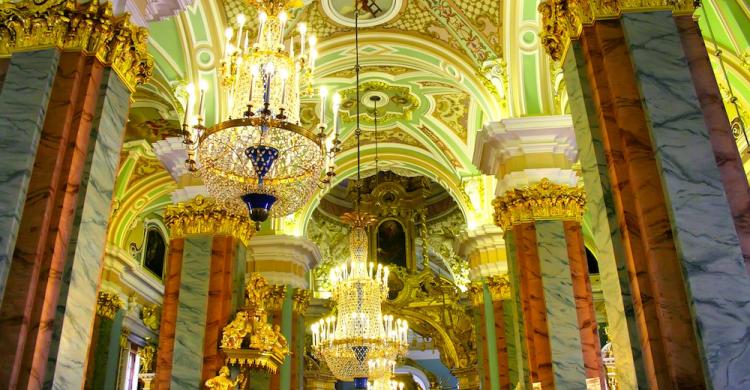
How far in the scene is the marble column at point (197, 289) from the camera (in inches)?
282

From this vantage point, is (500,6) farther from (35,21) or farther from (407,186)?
(407,186)

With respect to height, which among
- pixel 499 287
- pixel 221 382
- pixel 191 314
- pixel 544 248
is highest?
pixel 499 287

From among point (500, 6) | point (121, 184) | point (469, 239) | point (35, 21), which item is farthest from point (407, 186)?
point (35, 21)

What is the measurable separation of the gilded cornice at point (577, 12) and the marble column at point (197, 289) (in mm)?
4477

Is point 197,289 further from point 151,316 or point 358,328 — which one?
point 151,316

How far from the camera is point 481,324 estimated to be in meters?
11.7

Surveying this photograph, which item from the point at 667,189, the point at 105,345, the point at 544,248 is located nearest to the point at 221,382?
the point at 544,248

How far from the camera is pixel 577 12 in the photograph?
4.41m

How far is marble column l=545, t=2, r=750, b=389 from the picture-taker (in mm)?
3277

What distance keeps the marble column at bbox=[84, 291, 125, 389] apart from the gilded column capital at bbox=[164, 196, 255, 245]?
512cm

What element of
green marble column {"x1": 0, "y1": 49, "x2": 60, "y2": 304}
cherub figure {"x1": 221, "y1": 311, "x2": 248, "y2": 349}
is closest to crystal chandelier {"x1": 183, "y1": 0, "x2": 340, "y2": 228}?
green marble column {"x1": 0, "y1": 49, "x2": 60, "y2": 304}

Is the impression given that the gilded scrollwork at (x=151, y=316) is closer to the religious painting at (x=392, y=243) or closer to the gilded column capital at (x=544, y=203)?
the religious painting at (x=392, y=243)

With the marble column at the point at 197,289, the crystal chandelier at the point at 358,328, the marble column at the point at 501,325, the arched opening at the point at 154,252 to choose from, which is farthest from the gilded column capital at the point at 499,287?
the arched opening at the point at 154,252

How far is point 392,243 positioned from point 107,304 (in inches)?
306
